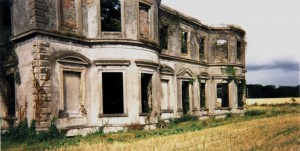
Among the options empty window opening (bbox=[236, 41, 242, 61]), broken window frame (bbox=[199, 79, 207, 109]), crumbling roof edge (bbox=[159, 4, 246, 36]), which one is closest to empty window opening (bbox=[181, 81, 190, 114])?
broken window frame (bbox=[199, 79, 207, 109])

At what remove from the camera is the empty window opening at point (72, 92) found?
12.6m

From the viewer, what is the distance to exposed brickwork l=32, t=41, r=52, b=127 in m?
11.4

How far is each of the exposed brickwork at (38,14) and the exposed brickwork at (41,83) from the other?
757 millimetres

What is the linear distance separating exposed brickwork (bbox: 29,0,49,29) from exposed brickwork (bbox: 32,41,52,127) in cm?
76

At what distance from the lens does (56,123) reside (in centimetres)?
1192

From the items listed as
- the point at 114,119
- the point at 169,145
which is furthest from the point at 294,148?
the point at 114,119

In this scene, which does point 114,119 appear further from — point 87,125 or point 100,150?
point 100,150

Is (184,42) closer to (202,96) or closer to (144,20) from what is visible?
(202,96)

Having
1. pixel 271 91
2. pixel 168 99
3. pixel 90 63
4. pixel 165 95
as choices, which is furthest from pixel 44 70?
pixel 271 91

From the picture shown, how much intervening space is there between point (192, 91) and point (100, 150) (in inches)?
554

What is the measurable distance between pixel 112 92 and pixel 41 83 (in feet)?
20.8

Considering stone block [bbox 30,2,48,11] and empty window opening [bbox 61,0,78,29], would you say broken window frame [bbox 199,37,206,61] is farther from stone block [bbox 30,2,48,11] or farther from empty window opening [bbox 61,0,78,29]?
stone block [bbox 30,2,48,11]

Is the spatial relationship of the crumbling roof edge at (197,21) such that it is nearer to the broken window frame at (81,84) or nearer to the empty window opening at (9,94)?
the broken window frame at (81,84)

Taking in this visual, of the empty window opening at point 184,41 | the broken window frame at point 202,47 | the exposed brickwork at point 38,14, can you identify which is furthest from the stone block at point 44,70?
A: the broken window frame at point 202,47
